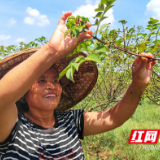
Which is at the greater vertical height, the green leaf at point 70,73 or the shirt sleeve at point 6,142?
the green leaf at point 70,73

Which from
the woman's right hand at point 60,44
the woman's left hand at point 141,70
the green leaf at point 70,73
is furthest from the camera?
the woman's left hand at point 141,70

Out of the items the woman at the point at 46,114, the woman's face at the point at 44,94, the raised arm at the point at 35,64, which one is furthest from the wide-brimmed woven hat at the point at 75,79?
the raised arm at the point at 35,64

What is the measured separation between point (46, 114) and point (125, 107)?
752mm

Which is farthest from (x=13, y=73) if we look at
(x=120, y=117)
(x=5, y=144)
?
(x=120, y=117)

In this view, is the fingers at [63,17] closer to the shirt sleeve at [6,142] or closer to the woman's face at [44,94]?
the woman's face at [44,94]

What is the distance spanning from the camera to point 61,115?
1729mm

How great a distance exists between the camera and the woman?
0.94m

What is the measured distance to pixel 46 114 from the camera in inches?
61.4

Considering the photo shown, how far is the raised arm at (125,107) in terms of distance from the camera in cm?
128

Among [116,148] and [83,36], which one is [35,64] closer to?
[83,36]

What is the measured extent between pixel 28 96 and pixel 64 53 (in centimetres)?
81

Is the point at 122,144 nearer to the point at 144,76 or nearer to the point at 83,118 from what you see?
the point at 83,118

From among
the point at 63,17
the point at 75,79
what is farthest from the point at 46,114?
the point at 63,17

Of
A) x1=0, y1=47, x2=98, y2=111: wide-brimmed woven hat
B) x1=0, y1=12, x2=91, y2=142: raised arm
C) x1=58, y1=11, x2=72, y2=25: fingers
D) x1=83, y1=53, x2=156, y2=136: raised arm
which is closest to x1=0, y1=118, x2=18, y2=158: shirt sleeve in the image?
x1=0, y1=12, x2=91, y2=142: raised arm
